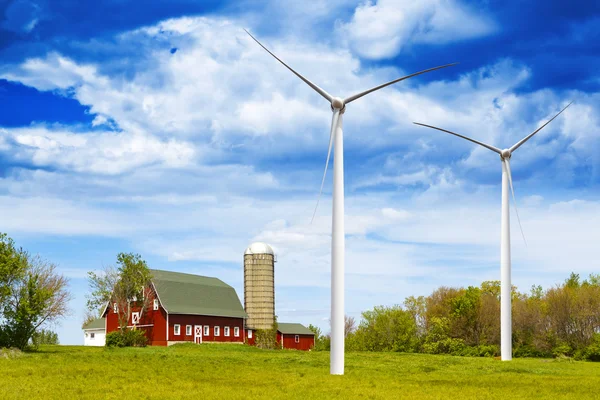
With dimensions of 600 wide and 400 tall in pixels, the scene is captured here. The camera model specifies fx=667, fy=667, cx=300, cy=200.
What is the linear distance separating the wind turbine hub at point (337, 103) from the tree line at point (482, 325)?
38.7 meters

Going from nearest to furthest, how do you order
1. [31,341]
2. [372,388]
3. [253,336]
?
[372,388], [31,341], [253,336]

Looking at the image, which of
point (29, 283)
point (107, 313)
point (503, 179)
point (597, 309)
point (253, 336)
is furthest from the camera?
point (253, 336)

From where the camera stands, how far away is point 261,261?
77812 millimetres

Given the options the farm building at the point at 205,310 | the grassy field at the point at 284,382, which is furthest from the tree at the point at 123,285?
the grassy field at the point at 284,382

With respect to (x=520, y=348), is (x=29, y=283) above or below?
above

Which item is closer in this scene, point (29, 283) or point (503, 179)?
point (503, 179)

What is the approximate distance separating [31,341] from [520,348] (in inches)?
1774

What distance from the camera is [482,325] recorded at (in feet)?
238

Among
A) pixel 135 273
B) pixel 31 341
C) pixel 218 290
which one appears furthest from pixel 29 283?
pixel 218 290

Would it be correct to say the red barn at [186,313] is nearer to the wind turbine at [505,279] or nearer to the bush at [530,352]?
the bush at [530,352]

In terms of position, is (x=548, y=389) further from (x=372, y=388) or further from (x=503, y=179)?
(x=503, y=179)

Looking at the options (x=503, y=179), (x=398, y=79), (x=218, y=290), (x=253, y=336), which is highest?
(x=398, y=79)

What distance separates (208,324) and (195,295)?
3834mm

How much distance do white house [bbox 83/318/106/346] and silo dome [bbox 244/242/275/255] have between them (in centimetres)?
1977
